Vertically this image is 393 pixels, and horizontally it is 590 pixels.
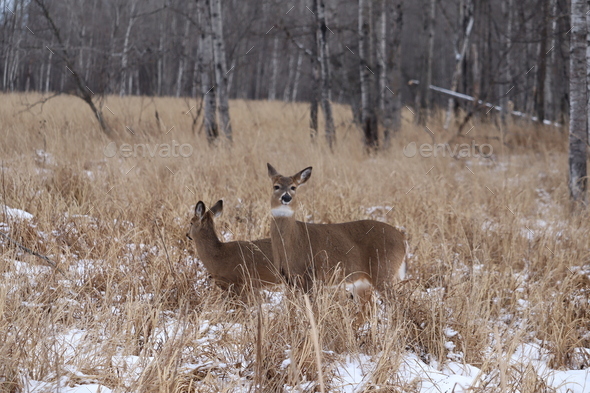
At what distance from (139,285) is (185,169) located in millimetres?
2959

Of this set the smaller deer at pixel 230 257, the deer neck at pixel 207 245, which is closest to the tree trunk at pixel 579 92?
the smaller deer at pixel 230 257

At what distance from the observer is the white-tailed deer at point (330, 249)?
11.1ft

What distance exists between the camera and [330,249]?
139 inches

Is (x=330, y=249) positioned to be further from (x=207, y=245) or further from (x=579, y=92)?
(x=579, y=92)

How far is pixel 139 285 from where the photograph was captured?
377 centimetres

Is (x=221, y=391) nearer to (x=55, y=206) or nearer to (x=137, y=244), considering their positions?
(x=137, y=244)

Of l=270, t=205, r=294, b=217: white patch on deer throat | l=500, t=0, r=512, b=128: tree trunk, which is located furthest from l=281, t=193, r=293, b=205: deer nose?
l=500, t=0, r=512, b=128: tree trunk

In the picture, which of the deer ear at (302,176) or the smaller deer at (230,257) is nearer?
the deer ear at (302,176)

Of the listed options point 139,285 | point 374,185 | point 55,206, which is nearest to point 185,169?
point 55,206

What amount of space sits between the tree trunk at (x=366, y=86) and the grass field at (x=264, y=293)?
1765 mm
